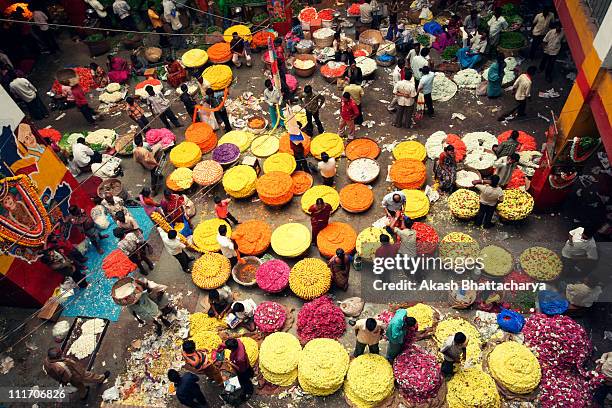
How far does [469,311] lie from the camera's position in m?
9.39

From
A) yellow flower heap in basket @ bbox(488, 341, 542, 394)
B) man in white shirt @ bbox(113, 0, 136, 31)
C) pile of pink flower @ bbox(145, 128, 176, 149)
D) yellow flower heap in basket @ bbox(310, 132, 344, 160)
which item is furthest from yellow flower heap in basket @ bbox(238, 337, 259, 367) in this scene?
man in white shirt @ bbox(113, 0, 136, 31)

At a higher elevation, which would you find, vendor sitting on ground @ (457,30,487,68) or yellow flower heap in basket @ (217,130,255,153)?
vendor sitting on ground @ (457,30,487,68)

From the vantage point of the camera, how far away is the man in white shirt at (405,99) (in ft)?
39.8

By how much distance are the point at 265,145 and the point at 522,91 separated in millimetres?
7183

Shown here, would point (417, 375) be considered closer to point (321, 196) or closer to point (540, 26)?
point (321, 196)

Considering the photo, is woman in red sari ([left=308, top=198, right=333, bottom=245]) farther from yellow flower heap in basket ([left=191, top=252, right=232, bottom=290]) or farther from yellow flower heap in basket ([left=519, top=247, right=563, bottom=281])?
yellow flower heap in basket ([left=519, top=247, right=563, bottom=281])

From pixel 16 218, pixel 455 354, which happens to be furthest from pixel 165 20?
pixel 455 354

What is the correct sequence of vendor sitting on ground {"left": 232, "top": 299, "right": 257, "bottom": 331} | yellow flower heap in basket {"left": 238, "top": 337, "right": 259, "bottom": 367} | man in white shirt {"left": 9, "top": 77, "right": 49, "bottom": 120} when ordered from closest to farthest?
1. yellow flower heap in basket {"left": 238, "top": 337, "right": 259, "bottom": 367}
2. vendor sitting on ground {"left": 232, "top": 299, "right": 257, "bottom": 331}
3. man in white shirt {"left": 9, "top": 77, "right": 49, "bottom": 120}

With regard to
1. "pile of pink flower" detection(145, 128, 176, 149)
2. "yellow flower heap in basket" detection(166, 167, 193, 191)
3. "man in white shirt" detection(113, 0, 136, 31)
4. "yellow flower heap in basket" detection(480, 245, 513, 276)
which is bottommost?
"yellow flower heap in basket" detection(480, 245, 513, 276)

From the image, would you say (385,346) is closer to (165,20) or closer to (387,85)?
(387,85)

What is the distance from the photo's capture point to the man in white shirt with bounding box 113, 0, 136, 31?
56.5 feet

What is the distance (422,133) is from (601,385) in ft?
24.8

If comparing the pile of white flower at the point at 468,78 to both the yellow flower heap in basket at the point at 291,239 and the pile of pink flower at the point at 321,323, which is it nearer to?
the yellow flower heap in basket at the point at 291,239

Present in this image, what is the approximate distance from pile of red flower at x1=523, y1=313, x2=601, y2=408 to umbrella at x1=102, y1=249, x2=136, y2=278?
8.83m
